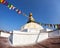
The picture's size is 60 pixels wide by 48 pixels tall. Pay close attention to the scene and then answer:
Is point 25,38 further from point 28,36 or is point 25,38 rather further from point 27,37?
point 28,36

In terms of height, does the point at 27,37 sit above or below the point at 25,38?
above

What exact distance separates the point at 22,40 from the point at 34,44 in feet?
6.19

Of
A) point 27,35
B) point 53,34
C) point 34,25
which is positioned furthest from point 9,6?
point 34,25

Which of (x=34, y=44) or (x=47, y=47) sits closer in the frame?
(x=47, y=47)

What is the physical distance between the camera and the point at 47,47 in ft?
61.2

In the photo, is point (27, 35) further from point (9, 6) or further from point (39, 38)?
point (9, 6)

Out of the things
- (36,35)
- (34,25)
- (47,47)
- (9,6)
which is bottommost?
(47,47)

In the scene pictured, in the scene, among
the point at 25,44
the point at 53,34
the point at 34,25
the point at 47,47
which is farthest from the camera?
the point at 34,25

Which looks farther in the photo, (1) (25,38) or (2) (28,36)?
(2) (28,36)

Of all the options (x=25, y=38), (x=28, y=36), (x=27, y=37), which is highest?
(x=28, y=36)

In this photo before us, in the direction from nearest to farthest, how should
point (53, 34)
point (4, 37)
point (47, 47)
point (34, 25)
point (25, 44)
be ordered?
point (47, 47)
point (25, 44)
point (53, 34)
point (4, 37)
point (34, 25)

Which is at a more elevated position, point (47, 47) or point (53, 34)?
point (53, 34)

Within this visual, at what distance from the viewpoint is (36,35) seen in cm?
2255

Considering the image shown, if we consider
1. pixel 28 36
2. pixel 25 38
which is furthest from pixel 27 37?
pixel 25 38
